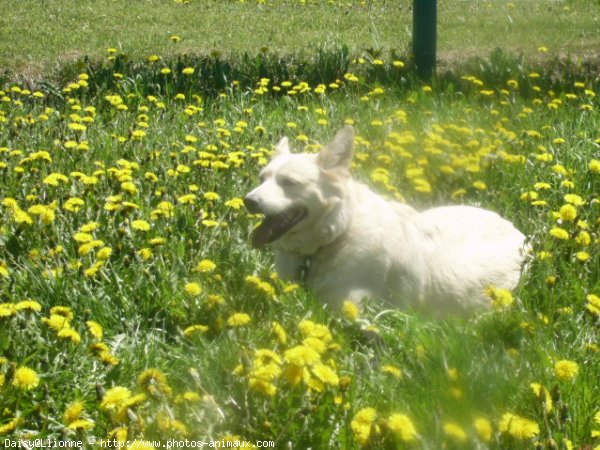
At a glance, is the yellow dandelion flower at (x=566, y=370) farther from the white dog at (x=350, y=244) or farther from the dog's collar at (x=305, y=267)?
the dog's collar at (x=305, y=267)

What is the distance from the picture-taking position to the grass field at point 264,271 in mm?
2383

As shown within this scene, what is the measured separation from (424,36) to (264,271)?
167 inches

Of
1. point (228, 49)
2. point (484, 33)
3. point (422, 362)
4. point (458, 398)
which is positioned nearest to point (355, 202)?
point (422, 362)

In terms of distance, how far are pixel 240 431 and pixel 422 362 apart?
2.46ft

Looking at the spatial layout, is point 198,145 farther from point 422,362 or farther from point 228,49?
point 228,49

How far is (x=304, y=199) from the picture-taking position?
3557 millimetres

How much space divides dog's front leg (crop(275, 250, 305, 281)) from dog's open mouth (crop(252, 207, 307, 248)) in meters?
0.19

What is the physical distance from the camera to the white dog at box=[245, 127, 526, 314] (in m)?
3.56

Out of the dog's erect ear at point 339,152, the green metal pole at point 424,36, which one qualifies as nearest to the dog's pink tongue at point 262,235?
the dog's erect ear at point 339,152

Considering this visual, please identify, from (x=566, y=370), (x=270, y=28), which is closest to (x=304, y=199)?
(x=566, y=370)

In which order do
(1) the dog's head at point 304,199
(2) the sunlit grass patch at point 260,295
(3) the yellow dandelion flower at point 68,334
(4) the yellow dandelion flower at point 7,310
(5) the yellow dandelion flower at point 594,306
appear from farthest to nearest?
(1) the dog's head at point 304,199, (5) the yellow dandelion flower at point 594,306, (4) the yellow dandelion flower at point 7,310, (3) the yellow dandelion flower at point 68,334, (2) the sunlit grass patch at point 260,295

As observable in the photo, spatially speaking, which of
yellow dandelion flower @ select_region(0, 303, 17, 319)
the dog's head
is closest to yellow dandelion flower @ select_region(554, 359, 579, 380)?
the dog's head

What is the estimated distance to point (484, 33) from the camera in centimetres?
955

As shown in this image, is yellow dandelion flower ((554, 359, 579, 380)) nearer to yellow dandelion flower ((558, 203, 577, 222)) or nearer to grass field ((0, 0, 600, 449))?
grass field ((0, 0, 600, 449))
